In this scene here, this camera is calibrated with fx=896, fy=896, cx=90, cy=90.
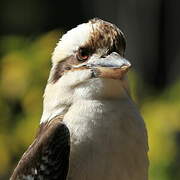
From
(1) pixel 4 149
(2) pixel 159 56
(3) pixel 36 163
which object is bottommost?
(2) pixel 159 56

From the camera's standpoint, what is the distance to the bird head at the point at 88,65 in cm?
512

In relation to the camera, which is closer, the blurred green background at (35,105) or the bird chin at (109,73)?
the bird chin at (109,73)

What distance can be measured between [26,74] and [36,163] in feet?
9.69

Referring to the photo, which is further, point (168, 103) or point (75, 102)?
point (168, 103)

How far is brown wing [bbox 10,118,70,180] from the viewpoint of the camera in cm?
499

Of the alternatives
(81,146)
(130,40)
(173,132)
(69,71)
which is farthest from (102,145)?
(130,40)

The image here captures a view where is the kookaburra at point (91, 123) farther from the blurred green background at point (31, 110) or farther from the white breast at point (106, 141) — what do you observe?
the blurred green background at point (31, 110)

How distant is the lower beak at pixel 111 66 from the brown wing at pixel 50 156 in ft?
1.19

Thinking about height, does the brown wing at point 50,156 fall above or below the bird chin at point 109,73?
below

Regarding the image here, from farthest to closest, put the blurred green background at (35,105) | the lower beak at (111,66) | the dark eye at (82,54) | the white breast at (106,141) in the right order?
the blurred green background at (35,105) → the dark eye at (82,54) → the lower beak at (111,66) → the white breast at (106,141)

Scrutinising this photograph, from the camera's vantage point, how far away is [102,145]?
197 inches

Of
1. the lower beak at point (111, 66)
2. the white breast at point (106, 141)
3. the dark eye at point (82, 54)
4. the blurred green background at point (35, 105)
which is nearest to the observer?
the white breast at point (106, 141)

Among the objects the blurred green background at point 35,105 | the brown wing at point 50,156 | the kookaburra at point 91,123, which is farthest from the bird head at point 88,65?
the blurred green background at point 35,105

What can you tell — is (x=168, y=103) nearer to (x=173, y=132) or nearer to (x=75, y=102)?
(x=173, y=132)
